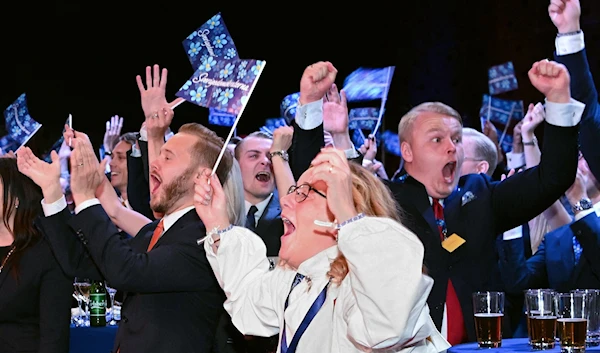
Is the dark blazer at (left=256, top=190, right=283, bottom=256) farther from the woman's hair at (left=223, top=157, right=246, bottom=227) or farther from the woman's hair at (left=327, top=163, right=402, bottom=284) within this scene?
the woman's hair at (left=327, top=163, right=402, bottom=284)

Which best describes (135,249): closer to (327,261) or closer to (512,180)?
(327,261)

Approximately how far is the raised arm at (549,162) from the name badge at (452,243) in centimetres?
20

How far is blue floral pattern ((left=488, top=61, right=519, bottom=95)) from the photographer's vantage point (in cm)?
655

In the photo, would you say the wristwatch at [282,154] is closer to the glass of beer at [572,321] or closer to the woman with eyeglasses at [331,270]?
the woman with eyeglasses at [331,270]

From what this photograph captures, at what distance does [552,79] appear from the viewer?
9.16ft

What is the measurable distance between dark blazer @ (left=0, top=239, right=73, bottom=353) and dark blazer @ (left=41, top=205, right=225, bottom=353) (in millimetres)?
360

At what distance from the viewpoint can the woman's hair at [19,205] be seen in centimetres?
336

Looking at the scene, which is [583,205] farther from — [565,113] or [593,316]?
[593,316]

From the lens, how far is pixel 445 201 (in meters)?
3.42

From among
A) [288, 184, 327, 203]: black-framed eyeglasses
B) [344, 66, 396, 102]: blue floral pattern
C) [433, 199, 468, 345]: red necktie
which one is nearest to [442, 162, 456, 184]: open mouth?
[433, 199, 468, 345]: red necktie

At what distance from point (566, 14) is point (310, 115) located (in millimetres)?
987

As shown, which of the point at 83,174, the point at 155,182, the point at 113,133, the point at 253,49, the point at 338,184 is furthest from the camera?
the point at 253,49

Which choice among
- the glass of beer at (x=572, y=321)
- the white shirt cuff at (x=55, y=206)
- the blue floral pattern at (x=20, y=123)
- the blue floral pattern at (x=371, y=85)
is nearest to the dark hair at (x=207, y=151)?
the white shirt cuff at (x=55, y=206)

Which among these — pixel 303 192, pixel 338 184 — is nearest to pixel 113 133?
pixel 303 192
